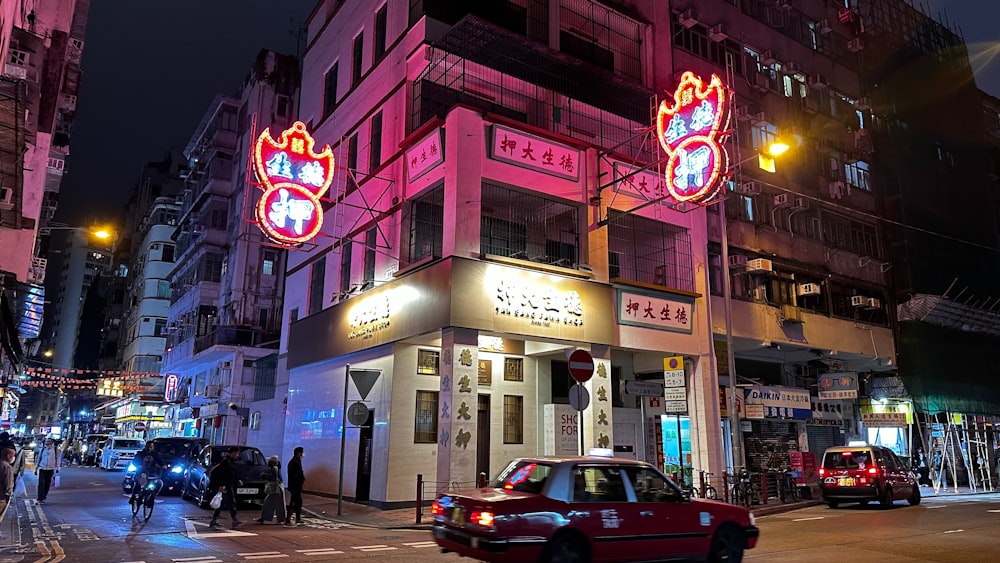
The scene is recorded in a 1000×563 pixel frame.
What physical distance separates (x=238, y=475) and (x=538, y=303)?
9.40m

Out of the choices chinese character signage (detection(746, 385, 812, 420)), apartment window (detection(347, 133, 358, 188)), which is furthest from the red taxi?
apartment window (detection(347, 133, 358, 188))

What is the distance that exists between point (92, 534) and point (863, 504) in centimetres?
2053

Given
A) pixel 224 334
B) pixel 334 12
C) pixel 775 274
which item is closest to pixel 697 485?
pixel 775 274

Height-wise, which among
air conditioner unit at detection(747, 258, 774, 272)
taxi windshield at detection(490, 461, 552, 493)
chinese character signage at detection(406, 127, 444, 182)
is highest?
chinese character signage at detection(406, 127, 444, 182)

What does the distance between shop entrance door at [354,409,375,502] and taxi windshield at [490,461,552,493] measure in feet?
36.9

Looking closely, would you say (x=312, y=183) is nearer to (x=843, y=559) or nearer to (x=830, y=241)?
(x=843, y=559)

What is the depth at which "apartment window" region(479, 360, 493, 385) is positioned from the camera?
67.1 feet

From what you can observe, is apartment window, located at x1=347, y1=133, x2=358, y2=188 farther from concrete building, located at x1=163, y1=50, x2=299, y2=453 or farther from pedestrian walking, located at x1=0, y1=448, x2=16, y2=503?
pedestrian walking, located at x1=0, y1=448, x2=16, y2=503

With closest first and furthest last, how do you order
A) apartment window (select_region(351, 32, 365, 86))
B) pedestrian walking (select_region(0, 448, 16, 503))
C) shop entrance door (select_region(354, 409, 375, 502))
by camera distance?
pedestrian walking (select_region(0, 448, 16, 503)), shop entrance door (select_region(354, 409, 375, 502)), apartment window (select_region(351, 32, 365, 86))

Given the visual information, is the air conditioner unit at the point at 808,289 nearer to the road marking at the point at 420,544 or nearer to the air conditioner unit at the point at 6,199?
the road marking at the point at 420,544

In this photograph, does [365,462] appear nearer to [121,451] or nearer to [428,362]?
[428,362]

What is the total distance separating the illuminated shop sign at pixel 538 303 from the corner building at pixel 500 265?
6cm

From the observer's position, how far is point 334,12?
27.3 m

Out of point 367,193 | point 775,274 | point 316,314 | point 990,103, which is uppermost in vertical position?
point 990,103
